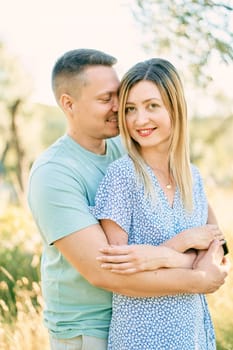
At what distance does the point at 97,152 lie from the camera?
10.9 feet

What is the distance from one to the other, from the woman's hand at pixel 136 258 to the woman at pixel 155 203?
1.1 inches

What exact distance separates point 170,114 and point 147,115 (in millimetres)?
126

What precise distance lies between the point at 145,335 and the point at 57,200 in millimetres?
649

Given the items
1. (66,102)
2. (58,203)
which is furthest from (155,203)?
(66,102)

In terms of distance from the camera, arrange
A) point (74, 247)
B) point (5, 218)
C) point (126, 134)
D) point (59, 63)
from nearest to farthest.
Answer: point (74, 247)
point (126, 134)
point (59, 63)
point (5, 218)

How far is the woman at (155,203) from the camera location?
9.80ft

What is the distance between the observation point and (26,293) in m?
5.01

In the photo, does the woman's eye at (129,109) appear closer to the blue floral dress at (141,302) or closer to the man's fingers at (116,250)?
the blue floral dress at (141,302)

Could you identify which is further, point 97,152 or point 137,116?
point 97,152

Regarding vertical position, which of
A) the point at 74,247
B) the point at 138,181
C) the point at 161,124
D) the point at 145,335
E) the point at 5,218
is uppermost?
the point at 161,124

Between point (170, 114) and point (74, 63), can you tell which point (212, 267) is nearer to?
point (170, 114)

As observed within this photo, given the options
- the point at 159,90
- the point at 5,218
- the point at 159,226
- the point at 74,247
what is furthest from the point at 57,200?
the point at 5,218

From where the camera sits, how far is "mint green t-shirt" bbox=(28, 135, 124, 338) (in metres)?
2.98

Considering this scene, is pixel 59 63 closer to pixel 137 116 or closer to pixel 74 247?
pixel 137 116
